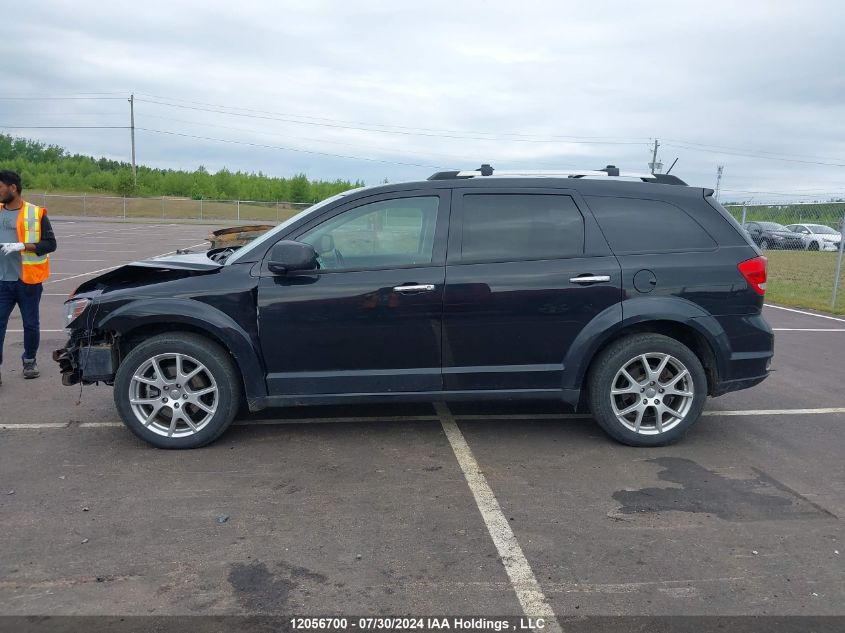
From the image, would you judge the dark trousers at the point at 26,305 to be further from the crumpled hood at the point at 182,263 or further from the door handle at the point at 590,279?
the door handle at the point at 590,279

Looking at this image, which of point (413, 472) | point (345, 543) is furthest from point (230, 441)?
point (345, 543)

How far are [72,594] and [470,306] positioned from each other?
9.32 feet

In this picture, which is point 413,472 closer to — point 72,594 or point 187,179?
point 72,594

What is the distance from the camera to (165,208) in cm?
5381

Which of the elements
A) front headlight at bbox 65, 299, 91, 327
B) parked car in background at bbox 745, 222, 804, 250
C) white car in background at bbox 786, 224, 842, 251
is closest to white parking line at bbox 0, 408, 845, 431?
front headlight at bbox 65, 299, 91, 327

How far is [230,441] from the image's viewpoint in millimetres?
5051

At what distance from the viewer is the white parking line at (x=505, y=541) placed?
301 cm

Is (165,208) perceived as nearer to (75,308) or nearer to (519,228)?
(75,308)

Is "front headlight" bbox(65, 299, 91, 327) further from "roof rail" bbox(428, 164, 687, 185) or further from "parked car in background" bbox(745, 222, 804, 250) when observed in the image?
"parked car in background" bbox(745, 222, 804, 250)

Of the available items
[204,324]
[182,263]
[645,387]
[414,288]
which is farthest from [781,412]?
[182,263]

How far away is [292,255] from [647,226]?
2.53 metres

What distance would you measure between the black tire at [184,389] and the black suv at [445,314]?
0.01 metres

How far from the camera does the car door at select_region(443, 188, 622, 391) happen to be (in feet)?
15.8

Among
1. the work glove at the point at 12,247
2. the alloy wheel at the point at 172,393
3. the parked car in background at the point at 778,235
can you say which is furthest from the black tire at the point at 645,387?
the parked car in background at the point at 778,235
